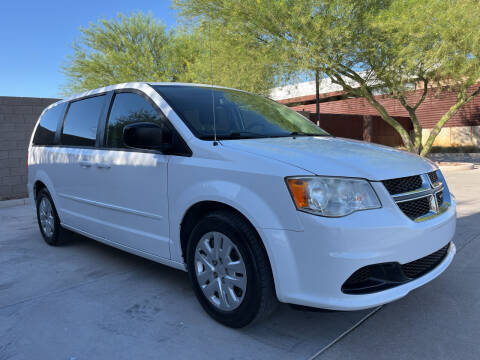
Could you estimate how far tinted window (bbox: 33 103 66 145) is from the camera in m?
4.77

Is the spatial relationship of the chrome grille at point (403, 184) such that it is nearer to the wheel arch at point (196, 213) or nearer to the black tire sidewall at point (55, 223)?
the wheel arch at point (196, 213)

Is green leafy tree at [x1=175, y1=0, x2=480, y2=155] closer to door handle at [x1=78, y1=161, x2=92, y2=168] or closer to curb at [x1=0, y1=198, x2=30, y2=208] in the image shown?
curb at [x1=0, y1=198, x2=30, y2=208]

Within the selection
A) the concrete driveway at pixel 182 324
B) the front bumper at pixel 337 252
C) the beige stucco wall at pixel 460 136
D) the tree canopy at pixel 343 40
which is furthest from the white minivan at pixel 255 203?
the beige stucco wall at pixel 460 136

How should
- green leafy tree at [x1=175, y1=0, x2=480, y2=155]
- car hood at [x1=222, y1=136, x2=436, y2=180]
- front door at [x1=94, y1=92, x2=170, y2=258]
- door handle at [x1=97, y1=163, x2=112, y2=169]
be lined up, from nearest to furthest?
1. car hood at [x1=222, y1=136, x2=436, y2=180]
2. front door at [x1=94, y1=92, x2=170, y2=258]
3. door handle at [x1=97, y1=163, x2=112, y2=169]
4. green leafy tree at [x1=175, y1=0, x2=480, y2=155]

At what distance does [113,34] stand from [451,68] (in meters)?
16.6

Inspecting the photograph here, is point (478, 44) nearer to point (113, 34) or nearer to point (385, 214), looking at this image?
point (385, 214)

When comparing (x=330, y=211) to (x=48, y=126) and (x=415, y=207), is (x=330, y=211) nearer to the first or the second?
(x=415, y=207)

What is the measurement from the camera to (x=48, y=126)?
196 inches

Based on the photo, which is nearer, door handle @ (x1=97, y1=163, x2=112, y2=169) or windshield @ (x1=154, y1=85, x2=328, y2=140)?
windshield @ (x1=154, y1=85, x2=328, y2=140)

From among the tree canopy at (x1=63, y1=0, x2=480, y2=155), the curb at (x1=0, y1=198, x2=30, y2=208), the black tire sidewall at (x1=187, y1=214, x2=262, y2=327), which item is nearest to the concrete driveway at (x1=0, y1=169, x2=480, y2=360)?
the black tire sidewall at (x1=187, y1=214, x2=262, y2=327)

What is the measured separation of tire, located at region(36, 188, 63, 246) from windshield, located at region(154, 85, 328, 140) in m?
2.39

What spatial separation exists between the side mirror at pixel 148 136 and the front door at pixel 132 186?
0.37ft

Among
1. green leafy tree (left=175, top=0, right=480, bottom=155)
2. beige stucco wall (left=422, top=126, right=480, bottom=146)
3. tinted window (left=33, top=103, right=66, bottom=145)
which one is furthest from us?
beige stucco wall (left=422, top=126, right=480, bottom=146)

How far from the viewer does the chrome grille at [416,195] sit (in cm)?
241
